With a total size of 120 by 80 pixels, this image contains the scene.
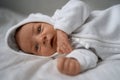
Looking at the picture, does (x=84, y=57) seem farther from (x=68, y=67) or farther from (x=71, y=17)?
(x=71, y=17)

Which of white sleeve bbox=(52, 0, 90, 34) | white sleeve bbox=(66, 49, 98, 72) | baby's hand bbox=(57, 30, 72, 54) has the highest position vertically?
white sleeve bbox=(52, 0, 90, 34)

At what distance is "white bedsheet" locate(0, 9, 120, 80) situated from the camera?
75 cm

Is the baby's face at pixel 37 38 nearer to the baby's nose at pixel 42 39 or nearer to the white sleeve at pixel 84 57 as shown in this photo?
the baby's nose at pixel 42 39

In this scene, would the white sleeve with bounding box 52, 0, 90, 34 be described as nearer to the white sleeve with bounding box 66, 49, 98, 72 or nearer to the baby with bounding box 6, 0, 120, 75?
the baby with bounding box 6, 0, 120, 75

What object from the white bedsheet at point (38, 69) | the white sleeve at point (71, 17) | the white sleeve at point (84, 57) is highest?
the white sleeve at point (71, 17)

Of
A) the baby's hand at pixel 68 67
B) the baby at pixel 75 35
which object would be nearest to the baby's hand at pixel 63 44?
the baby at pixel 75 35

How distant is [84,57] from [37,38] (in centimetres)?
23

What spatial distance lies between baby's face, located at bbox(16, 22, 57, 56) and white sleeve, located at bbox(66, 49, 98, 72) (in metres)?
0.11

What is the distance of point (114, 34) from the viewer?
94 centimetres

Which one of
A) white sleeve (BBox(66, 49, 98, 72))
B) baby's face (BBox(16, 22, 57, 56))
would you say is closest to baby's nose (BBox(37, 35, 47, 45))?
baby's face (BBox(16, 22, 57, 56))

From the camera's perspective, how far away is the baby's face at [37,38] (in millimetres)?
921

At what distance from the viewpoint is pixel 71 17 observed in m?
0.94

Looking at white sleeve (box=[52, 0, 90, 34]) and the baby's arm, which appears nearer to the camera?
the baby's arm

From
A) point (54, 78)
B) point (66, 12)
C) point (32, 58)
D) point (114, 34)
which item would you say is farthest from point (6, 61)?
point (114, 34)
